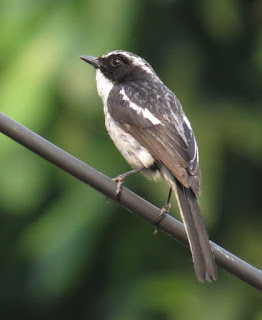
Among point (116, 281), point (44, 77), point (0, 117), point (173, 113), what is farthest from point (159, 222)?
point (116, 281)

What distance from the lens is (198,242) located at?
17.8ft

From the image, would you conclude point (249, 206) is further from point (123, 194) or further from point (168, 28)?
point (123, 194)

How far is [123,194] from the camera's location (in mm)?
4953

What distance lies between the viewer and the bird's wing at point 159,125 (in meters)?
6.10

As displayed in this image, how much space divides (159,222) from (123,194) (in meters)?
0.23

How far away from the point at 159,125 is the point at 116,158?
1286mm

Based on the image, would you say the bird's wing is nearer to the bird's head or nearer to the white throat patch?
the white throat patch

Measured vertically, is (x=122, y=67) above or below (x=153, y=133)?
above

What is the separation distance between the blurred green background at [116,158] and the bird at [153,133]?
0.70ft

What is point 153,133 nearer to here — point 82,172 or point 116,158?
point 116,158

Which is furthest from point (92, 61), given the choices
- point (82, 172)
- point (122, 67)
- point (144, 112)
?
point (82, 172)

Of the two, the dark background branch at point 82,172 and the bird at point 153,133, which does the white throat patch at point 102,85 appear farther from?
the dark background branch at point 82,172

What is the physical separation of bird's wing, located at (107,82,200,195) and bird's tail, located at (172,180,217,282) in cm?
18

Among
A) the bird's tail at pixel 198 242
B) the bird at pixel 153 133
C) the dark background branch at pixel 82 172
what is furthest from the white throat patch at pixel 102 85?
the dark background branch at pixel 82 172
